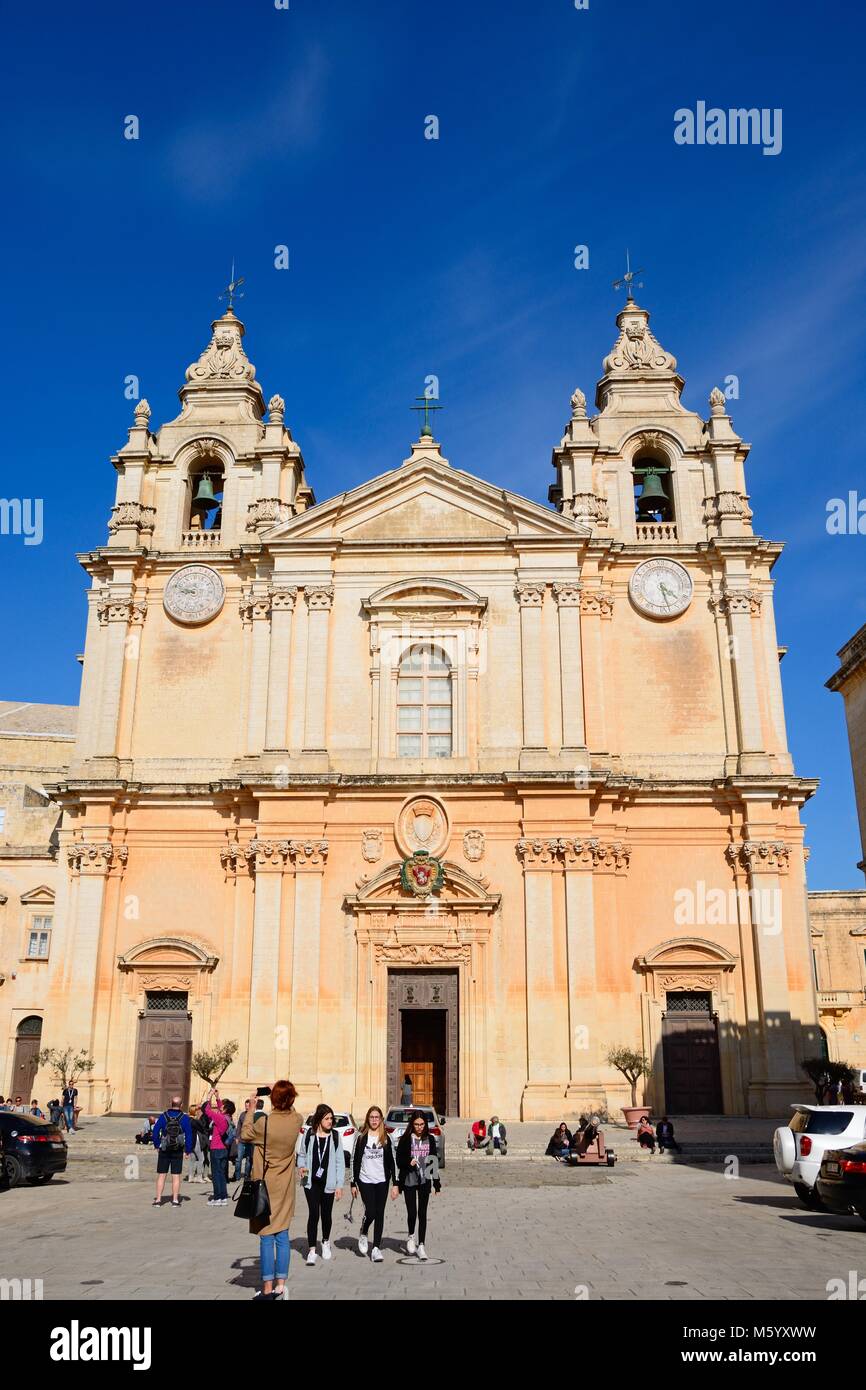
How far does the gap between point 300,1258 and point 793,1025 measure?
63.1 ft

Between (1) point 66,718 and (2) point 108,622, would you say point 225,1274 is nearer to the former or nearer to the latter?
(2) point 108,622

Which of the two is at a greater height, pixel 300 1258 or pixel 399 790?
pixel 399 790

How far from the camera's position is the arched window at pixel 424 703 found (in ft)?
98.9

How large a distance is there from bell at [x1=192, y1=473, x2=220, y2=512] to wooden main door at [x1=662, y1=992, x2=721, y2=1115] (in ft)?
66.1

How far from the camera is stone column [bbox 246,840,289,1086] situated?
89.0 ft

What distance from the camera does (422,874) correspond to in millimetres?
28359

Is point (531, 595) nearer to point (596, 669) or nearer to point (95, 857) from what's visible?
point (596, 669)

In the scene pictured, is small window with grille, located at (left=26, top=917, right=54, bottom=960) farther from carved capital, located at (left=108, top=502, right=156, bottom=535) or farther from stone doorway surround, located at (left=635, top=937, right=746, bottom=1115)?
stone doorway surround, located at (left=635, top=937, right=746, bottom=1115)

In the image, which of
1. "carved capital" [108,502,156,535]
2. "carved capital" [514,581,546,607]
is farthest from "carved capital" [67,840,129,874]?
"carved capital" [514,581,546,607]

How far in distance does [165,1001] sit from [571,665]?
46.1ft

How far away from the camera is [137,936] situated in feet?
97.2

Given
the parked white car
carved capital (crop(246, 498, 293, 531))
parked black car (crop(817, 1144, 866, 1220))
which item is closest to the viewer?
parked black car (crop(817, 1144, 866, 1220))

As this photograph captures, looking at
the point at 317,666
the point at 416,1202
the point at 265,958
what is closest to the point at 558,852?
the point at 265,958
